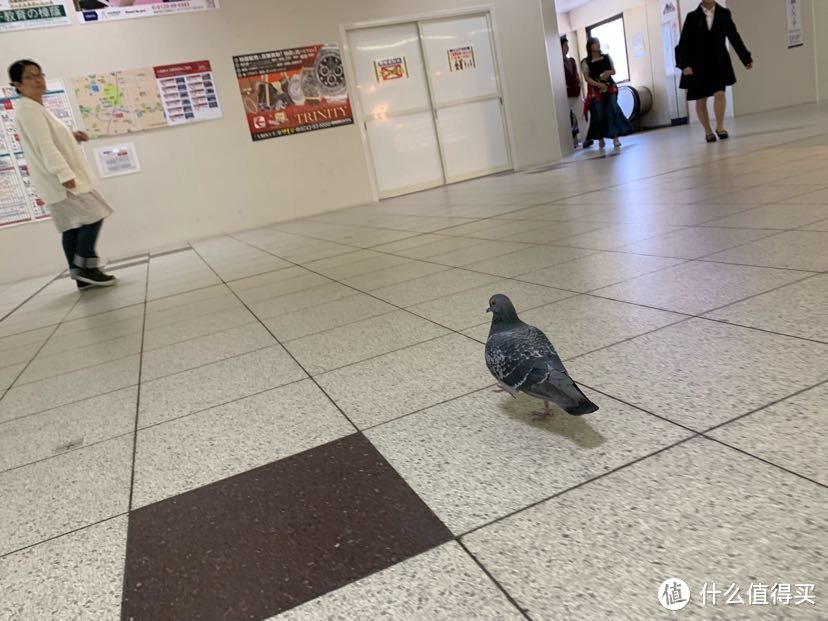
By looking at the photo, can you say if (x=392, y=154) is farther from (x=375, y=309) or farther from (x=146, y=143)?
(x=375, y=309)

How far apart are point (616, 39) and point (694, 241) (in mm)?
A: 12562

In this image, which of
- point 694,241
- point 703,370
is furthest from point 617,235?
point 703,370

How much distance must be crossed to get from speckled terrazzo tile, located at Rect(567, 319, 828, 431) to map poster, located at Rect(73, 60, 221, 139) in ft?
20.9

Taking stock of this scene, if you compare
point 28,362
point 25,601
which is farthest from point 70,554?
point 28,362

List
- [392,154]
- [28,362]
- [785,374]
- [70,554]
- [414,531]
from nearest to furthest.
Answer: [414,531] → [70,554] → [785,374] → [28,362] → [392,154]

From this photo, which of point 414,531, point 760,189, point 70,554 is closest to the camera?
point 414,531

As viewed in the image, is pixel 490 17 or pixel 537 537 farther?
pixel 490 17

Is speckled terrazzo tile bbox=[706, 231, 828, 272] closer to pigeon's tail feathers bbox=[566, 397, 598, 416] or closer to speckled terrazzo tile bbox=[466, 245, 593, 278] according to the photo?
speckled terrazzo tile bbox=[466, 245, 593, 278]

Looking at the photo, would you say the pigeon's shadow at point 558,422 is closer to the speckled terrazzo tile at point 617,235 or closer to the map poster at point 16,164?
the speckled terrazzo tile at point 617,235

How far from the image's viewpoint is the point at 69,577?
0.93 metres

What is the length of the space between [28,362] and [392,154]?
18.8 ft

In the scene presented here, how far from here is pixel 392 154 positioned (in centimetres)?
756

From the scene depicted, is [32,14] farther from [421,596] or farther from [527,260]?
[421,596]

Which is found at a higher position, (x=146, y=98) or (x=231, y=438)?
(x=146, y=98)
